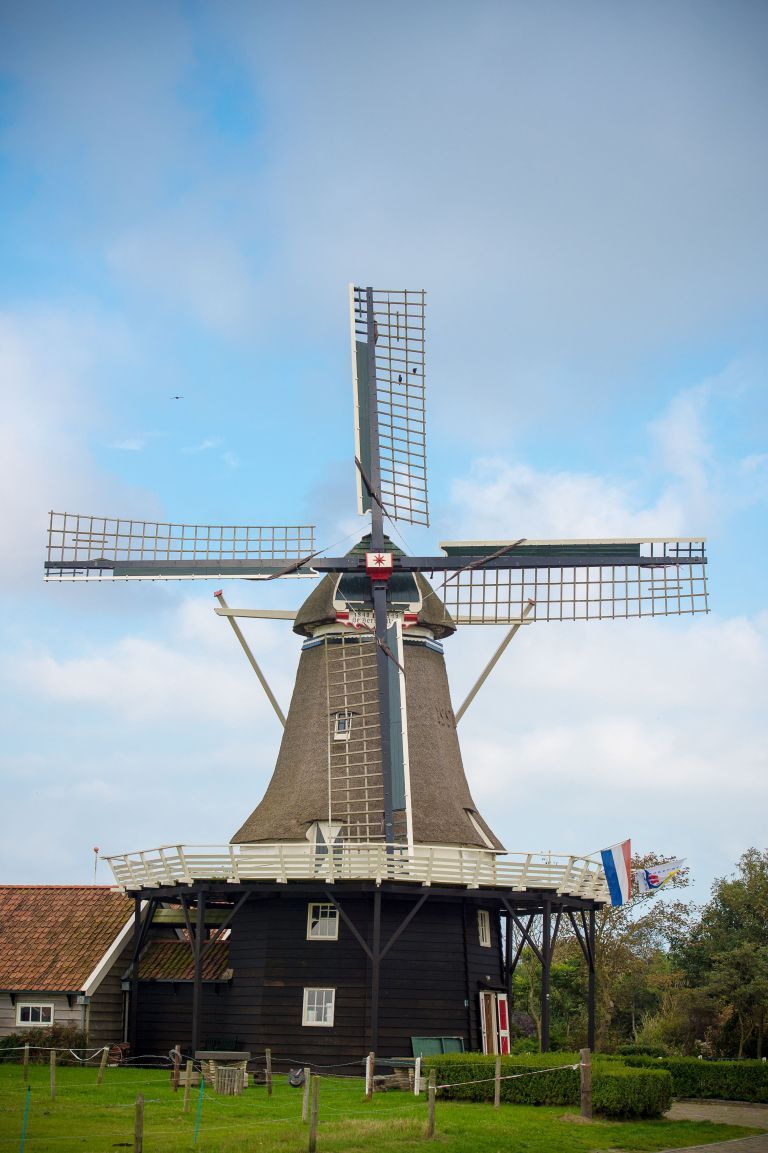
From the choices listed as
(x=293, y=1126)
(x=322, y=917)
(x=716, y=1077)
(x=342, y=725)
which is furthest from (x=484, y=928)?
(x=293, y=1126)

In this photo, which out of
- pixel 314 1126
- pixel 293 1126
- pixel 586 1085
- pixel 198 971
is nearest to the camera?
pixel 314 1126

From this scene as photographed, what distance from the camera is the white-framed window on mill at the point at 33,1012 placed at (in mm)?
29969

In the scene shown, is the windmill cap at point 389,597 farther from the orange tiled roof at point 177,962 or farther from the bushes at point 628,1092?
the bushes at point 628,1092

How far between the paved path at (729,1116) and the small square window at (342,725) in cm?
1072

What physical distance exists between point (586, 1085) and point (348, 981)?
7919 mm

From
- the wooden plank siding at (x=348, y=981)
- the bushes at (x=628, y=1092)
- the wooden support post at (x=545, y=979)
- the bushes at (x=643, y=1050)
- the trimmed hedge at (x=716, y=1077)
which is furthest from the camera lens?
the bushes at (x=643, y=1050)

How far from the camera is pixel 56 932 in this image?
32.1 meters

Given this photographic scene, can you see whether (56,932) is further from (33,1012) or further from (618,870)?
(618,870)

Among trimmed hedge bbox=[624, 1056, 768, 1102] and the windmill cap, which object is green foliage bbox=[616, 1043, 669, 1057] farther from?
the windmill cap

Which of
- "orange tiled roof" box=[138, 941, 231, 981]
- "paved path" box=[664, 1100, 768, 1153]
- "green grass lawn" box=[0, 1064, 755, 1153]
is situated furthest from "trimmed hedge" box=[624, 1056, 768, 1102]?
"orange tiled roof" box=[138, 941, 231, 981]

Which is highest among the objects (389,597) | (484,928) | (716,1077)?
(389,597)

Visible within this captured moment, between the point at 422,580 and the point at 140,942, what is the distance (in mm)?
10927

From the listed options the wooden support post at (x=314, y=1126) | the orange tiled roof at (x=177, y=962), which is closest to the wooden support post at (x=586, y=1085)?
the wooden support post at (x=314, y=1126)

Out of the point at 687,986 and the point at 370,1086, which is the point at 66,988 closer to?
the point at 370,1086
